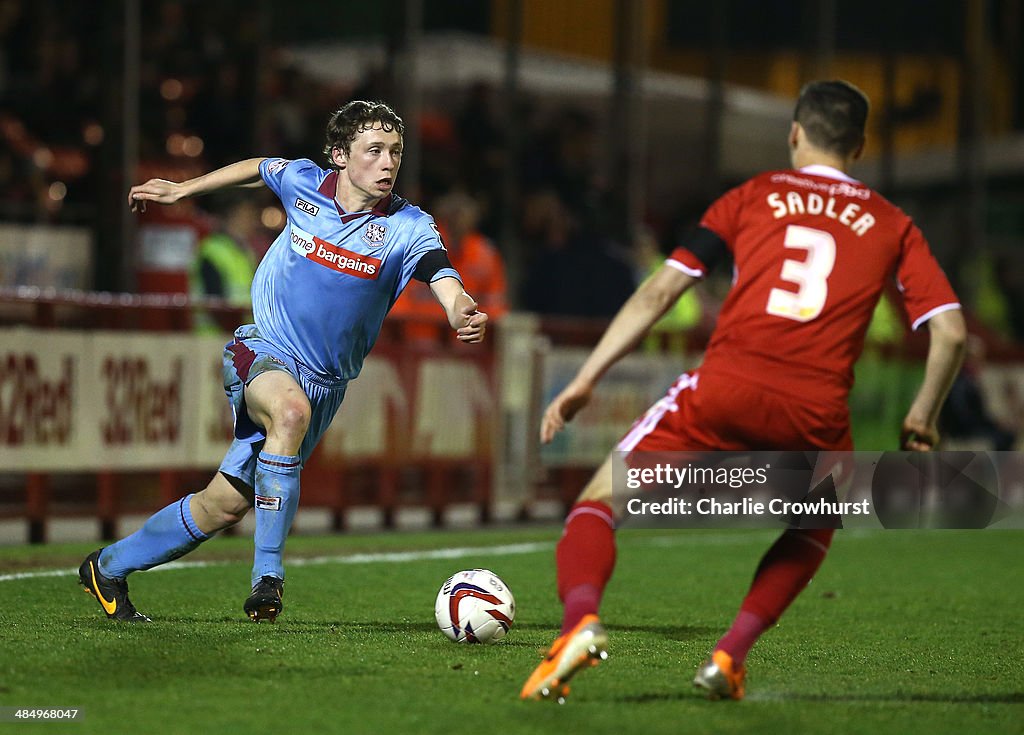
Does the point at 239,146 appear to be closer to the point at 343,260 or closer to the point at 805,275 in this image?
the point at 343,260

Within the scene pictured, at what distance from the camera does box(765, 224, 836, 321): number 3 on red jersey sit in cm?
539

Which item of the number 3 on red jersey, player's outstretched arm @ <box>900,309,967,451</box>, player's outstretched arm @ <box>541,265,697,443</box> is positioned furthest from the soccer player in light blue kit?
player's outstretched arm @ <box>900,309,967,451</box>

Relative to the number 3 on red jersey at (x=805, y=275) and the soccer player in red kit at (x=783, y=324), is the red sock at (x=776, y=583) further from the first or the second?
the number 3 on red jersey at (x=805, y=275)

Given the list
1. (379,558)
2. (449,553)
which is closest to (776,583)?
(379,558)

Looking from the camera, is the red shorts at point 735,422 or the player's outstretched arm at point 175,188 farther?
the player's outstretched arm at point 175,188

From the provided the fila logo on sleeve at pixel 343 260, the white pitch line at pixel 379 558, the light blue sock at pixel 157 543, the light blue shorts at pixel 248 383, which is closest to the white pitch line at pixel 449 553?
the white pitch line at pixel 379 558

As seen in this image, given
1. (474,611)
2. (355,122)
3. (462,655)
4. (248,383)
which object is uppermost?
(355,122)

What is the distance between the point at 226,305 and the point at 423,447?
8.07 feet

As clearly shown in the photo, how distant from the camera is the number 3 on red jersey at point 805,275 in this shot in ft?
17.7

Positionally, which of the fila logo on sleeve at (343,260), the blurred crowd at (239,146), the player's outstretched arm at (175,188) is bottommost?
the fila logo on sleeve at (343,260)

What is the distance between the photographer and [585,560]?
527cm

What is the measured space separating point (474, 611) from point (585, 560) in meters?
1.66

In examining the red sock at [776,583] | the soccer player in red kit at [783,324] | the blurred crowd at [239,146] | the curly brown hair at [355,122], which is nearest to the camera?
the soccer player in red kit at [783,324]

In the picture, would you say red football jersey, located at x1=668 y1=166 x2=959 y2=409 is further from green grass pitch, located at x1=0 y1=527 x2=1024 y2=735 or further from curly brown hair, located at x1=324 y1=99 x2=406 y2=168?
curly brown hair, located at x1=324 y1=99 x2=406 y2=168
